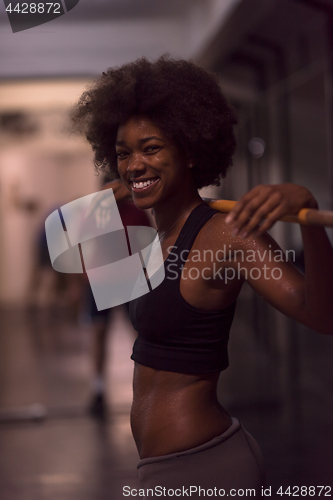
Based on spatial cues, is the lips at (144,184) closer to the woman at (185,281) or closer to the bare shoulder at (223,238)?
the woman at (185,281)

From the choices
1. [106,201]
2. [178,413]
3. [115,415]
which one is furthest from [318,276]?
[115,415]

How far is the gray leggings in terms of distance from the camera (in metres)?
1.07

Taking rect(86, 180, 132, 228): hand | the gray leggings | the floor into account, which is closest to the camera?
the gray leggings

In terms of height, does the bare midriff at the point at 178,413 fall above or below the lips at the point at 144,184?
below

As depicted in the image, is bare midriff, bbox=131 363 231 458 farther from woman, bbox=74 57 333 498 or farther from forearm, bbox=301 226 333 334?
forearm, bbox=301 226 333 334

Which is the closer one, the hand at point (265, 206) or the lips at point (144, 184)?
the hand at point (265, 206)

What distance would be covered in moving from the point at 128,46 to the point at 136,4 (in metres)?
0.38

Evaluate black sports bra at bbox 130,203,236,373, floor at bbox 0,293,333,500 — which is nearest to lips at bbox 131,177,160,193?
black sports bra at bbox 130,203,236,373

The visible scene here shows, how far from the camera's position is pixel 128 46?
3764 millimetres

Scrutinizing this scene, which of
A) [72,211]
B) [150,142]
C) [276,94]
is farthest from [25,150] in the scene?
[150,142]

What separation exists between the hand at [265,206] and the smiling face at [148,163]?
37cm

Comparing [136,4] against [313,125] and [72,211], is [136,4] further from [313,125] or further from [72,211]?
[72,211]

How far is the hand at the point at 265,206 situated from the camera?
765mm

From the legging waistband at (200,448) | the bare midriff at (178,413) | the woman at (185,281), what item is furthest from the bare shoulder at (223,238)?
the legging waistband at (200,448)
